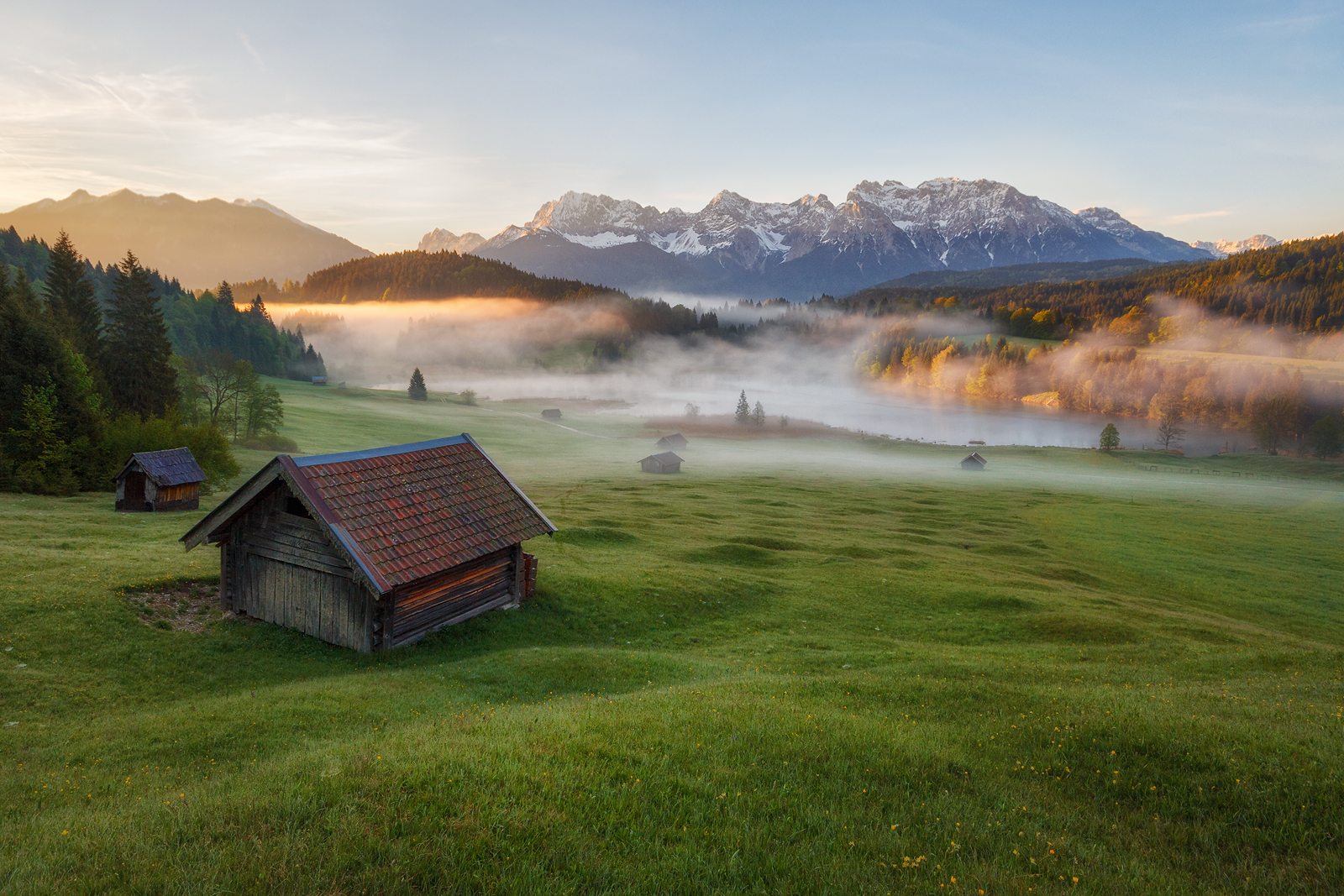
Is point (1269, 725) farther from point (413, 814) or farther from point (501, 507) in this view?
point (501, 507)

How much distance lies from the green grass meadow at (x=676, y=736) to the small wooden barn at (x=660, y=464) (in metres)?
56.8

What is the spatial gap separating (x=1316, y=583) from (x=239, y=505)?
67.2 metres

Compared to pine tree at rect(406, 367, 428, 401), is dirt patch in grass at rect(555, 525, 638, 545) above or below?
below

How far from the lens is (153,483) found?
46531mm

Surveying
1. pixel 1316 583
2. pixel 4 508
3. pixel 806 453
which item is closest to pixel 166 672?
pixel 4 508

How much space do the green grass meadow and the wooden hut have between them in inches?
43.0

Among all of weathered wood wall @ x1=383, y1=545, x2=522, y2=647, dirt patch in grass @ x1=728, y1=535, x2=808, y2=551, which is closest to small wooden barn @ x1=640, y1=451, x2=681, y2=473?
dirt patch in grass @ x1=728, y1=535, x2=808, y2=551

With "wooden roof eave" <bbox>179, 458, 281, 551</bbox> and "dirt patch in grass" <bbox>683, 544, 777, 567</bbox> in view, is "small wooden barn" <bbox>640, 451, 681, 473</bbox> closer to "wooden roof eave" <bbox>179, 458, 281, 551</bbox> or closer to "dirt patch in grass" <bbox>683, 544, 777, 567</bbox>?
"dirt patch in grass" <bbox>683, 544, 777, 567</bbox>

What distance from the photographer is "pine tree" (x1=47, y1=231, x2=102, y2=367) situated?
69.6 meters

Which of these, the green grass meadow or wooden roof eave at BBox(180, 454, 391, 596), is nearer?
the green grass meadow

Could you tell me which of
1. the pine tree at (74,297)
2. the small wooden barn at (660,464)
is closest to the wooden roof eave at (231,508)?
the pine tree at (74,297)

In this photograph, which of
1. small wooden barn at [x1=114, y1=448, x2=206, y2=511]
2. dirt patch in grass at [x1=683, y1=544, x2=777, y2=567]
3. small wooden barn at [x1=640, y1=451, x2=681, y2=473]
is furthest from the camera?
small wooden barn at [x1=640, y1=451, x2=681, y2=473]

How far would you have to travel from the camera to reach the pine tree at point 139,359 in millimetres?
70000

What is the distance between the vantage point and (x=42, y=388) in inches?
1986
